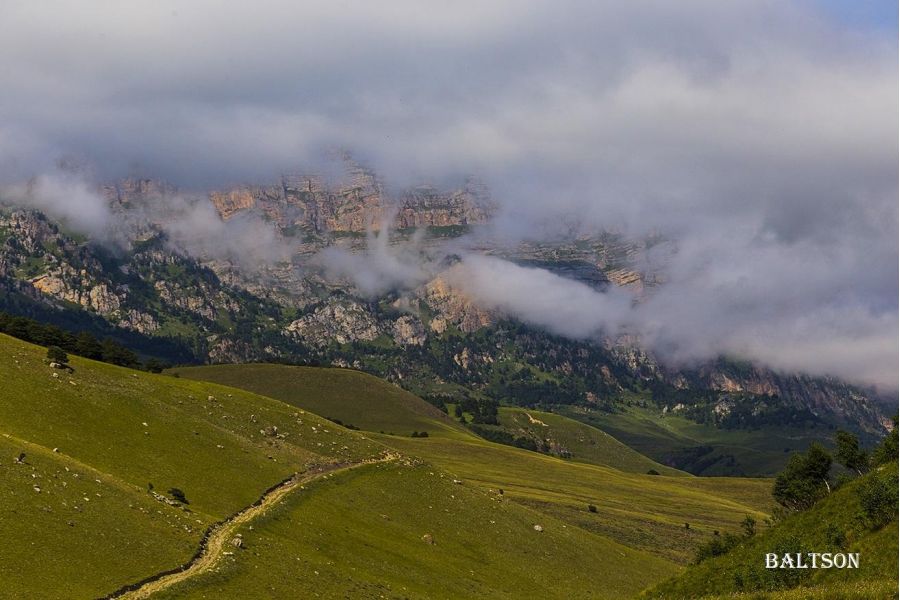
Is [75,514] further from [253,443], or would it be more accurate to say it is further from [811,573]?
[811,573]

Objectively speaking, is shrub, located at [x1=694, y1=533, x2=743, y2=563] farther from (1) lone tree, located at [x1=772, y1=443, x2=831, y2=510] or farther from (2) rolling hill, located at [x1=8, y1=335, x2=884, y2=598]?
(1) lone tree, located at [x1=772, y1=443, x2=831, y2=510]

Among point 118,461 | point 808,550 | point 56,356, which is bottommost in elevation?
point 808,550

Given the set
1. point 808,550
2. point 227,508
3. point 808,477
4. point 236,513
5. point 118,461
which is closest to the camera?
point 808,550

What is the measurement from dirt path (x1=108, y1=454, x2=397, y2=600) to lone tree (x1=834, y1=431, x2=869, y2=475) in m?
79.4

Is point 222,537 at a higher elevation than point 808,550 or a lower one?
lower

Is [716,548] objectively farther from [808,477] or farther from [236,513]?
[236,513]

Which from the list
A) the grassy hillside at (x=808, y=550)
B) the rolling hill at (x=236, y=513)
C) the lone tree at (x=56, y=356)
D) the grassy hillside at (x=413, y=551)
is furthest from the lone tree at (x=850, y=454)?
the lone tree at (x=56, y=356)

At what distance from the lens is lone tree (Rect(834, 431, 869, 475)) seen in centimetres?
13000

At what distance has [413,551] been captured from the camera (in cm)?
10525

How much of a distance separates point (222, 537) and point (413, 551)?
3186 cm

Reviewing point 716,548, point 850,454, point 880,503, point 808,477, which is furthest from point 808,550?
point 808,477

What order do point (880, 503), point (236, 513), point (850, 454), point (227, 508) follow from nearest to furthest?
point (880, 503), point (236, 513), point (227, 508), point (850, 454)

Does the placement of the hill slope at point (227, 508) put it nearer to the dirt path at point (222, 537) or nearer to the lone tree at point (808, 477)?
the dirt path at point (222, 537)

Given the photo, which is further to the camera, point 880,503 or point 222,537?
point 222,537
